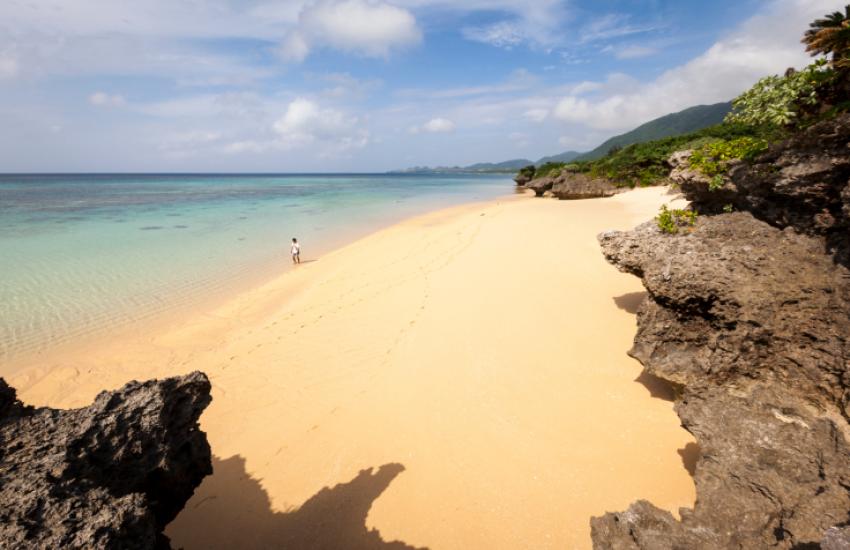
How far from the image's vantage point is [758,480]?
400 centimetres

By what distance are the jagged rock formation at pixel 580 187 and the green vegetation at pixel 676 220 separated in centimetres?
3538

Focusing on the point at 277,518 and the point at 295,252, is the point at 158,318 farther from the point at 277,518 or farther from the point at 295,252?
the point at 277,518

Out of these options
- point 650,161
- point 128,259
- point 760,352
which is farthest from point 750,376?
point 650,161

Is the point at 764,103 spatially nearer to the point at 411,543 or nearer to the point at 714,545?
the point at 714,545

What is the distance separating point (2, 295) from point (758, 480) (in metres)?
25.2

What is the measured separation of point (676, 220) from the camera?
7.88 m

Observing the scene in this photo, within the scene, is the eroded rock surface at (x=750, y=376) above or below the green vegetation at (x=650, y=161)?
below

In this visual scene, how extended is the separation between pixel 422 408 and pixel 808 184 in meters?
7.28

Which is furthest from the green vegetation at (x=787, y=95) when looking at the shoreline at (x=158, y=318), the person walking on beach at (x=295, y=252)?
the person walking on beach at (x=295, y=252)

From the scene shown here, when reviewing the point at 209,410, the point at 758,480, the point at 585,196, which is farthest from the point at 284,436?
the point at 585,196

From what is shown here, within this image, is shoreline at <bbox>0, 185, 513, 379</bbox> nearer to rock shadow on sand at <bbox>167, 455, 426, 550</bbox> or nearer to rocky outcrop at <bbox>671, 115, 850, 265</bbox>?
rock shadow on sand at <bbox>167, 455, 426, 550</bbox>

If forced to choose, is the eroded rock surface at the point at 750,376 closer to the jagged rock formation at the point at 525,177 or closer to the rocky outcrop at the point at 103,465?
the rocky outcrop at the point at 103,465

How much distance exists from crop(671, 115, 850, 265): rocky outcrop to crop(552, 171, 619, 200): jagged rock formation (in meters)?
36.3

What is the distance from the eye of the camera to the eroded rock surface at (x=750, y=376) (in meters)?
3.67
